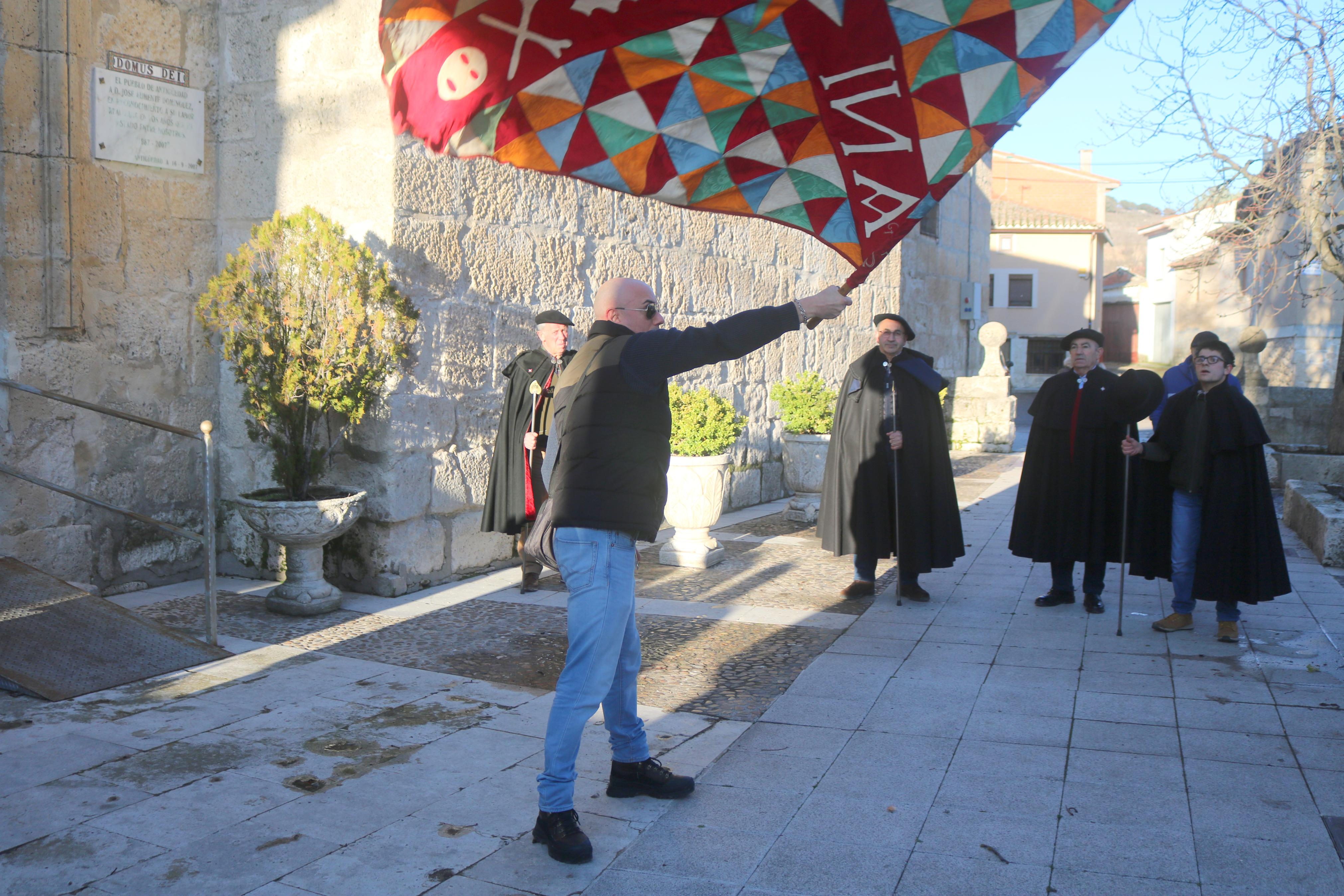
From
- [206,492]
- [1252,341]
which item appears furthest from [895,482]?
[1252,341]

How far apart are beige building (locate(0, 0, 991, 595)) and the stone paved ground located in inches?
27.3

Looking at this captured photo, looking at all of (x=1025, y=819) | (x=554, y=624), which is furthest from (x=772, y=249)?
(x=1025, y=819)

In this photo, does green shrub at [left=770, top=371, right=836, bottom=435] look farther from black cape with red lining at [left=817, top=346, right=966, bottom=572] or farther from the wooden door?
the wooden door

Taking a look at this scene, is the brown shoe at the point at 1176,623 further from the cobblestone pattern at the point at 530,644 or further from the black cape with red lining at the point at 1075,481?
the cobblestone pattern at the point at 530,644

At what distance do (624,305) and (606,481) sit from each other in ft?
1.97

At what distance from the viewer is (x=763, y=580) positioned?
7250mm

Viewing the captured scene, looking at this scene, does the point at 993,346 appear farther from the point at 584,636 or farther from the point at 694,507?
the point at 584,636

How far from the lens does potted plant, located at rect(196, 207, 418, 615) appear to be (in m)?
5.94

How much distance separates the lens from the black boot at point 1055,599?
21.1ft

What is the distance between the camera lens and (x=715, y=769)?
3.78m

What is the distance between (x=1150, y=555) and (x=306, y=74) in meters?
5.95

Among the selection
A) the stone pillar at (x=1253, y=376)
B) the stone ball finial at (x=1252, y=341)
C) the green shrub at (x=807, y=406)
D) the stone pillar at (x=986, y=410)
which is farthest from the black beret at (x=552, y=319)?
the stone pillar at (x=986, y=410)

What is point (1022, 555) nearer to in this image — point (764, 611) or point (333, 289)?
point (764, 611)

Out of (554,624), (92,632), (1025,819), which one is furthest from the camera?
(554,624)
